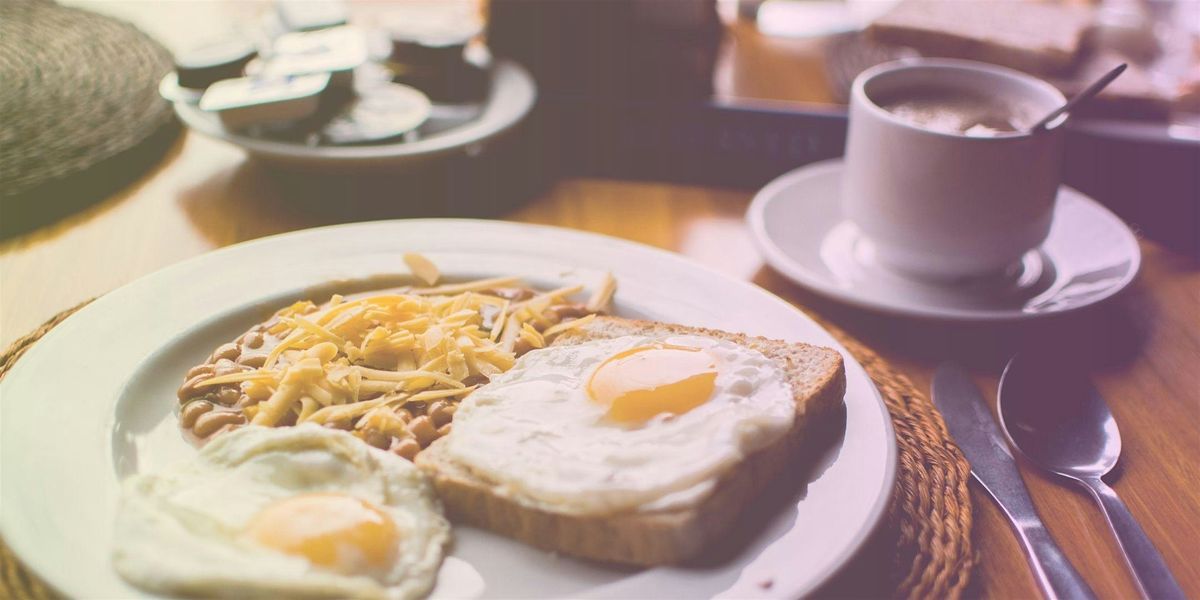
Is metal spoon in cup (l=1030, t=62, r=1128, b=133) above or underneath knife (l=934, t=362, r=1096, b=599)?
above

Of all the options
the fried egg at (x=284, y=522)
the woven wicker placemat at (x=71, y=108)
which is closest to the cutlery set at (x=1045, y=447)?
the fried egg at (x=284, y=522)

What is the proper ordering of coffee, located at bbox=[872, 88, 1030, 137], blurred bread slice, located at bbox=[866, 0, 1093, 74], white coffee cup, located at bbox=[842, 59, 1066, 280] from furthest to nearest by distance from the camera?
blurred bread slice, located at bbox=[866, 0, 1093, 74] → coffee, located at bbox=[872, 88, 1030, 137] → white coffee cup, located at bbox=[842, 59, 1066, 280]

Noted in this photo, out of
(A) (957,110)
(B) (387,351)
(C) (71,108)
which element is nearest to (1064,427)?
(A) (957,110)

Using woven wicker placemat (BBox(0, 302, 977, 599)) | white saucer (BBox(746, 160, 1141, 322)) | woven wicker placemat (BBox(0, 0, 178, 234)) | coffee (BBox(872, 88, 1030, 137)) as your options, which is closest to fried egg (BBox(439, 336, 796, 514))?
woven wicker placemat (BBox(0, 302, 977, 599))

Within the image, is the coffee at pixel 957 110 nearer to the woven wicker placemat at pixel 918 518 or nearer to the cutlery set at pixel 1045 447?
the cutlery set at pixel 1045 447

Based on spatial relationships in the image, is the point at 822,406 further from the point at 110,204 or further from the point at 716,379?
the point at 110,204

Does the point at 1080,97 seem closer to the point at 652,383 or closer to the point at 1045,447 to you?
the point at 1045,447

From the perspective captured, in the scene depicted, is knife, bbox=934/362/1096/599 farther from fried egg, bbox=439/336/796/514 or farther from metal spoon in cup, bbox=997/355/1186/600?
fried egg, bbox=439/336/796/514

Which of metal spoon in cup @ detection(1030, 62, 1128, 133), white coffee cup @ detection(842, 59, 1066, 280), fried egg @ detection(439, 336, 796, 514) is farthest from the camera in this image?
white coffee cup @ detection(842, 59, 1066, 280)
